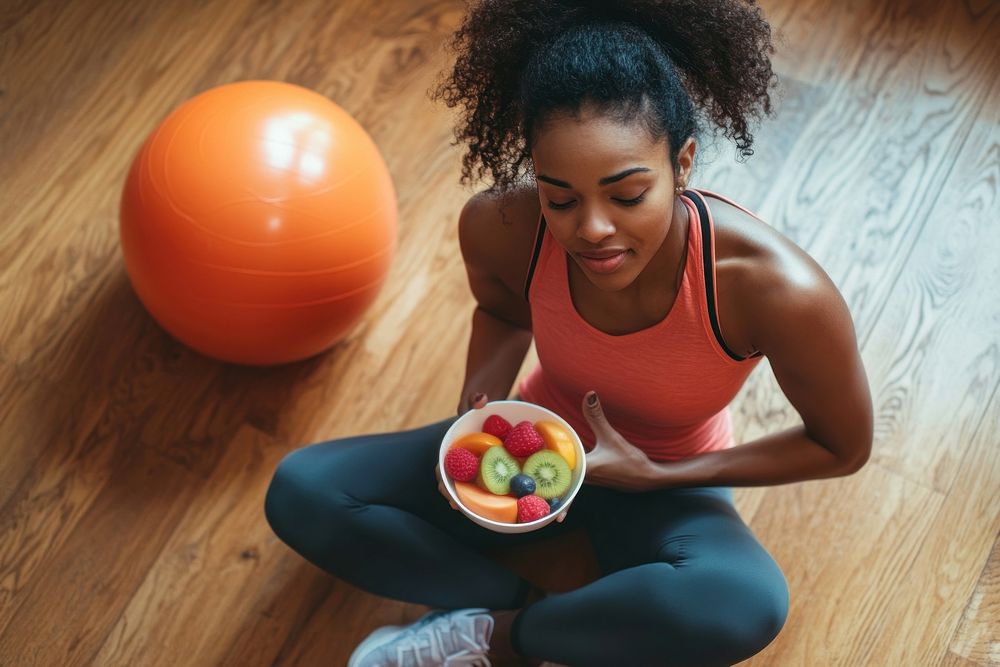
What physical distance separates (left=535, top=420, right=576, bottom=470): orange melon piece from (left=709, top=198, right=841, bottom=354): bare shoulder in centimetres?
28

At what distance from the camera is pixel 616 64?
3.68ft

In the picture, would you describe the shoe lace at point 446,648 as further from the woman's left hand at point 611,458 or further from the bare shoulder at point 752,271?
the bare shoulder at point 752,271

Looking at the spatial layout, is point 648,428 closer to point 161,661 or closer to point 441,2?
point 161,661

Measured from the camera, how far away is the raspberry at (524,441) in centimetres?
141

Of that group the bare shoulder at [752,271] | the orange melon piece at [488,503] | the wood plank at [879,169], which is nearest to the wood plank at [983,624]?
the wood plank at [879,169]

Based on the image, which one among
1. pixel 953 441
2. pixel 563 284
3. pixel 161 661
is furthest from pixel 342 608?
pixel 953 441

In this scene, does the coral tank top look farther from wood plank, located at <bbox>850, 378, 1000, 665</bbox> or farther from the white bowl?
wood plank, located at <bbox>850, 378, 1000, 665</bbox>

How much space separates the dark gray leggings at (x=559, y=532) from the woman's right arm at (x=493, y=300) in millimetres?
101

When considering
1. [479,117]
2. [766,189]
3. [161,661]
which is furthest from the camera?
[766,189]

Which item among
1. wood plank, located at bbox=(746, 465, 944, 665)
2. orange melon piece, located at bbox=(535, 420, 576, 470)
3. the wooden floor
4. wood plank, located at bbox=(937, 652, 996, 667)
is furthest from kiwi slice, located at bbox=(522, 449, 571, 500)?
wood plank, located at bbox=(937, 652, 996, 667)

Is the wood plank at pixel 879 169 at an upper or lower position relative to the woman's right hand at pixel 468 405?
upper

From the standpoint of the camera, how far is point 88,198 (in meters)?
2.21

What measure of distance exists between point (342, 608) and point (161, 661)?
0.34 meters

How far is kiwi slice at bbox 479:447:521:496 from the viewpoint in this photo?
55.2 inches
